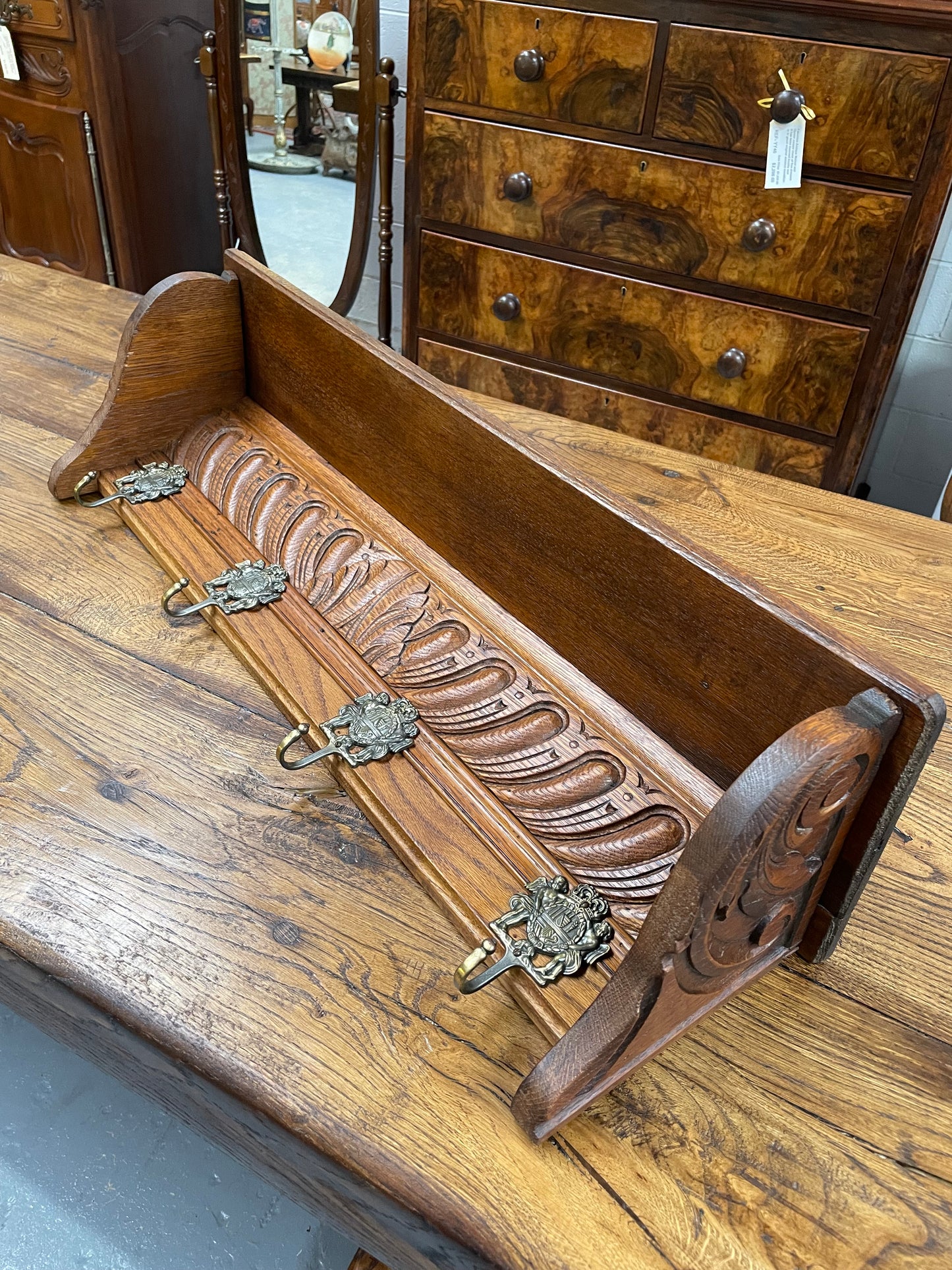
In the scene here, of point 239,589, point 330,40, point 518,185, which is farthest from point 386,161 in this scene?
point 239,589

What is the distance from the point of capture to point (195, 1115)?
2.03 feet

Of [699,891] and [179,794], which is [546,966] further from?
[179,794]

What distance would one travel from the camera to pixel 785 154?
1.53 m

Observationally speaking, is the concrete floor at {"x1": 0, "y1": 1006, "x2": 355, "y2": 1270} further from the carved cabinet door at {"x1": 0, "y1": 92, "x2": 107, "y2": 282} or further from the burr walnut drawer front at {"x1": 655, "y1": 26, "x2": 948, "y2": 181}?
the carved cabinet door at {"x1": 0, "y1": 92, "x2": 107, "y2": 282}

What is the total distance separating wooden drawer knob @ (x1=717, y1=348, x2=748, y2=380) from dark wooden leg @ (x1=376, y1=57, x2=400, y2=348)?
0.72m

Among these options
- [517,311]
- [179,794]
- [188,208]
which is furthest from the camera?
[188,208]

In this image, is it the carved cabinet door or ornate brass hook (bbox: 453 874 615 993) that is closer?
ornate brass hook (bbox: 453 874 615 993)

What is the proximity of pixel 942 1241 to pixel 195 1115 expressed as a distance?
46 centimetres

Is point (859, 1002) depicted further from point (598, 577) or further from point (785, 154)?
point (785, 154)

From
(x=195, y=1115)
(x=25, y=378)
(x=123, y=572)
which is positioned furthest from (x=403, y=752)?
(x=25, y=378)

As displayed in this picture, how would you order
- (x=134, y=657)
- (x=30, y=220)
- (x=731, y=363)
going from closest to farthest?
(x=134, y=657) → (x=731, y=363) → (x=30, y=220)

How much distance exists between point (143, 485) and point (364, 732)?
1.63ft

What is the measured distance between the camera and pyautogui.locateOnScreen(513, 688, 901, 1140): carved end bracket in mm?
470

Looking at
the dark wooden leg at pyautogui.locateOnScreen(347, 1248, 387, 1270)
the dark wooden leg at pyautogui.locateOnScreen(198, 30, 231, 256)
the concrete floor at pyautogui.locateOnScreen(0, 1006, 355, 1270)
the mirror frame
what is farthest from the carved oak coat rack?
the dark wooden leg at pyautogui.locateOnScreen(198, 30, 231, 256)
